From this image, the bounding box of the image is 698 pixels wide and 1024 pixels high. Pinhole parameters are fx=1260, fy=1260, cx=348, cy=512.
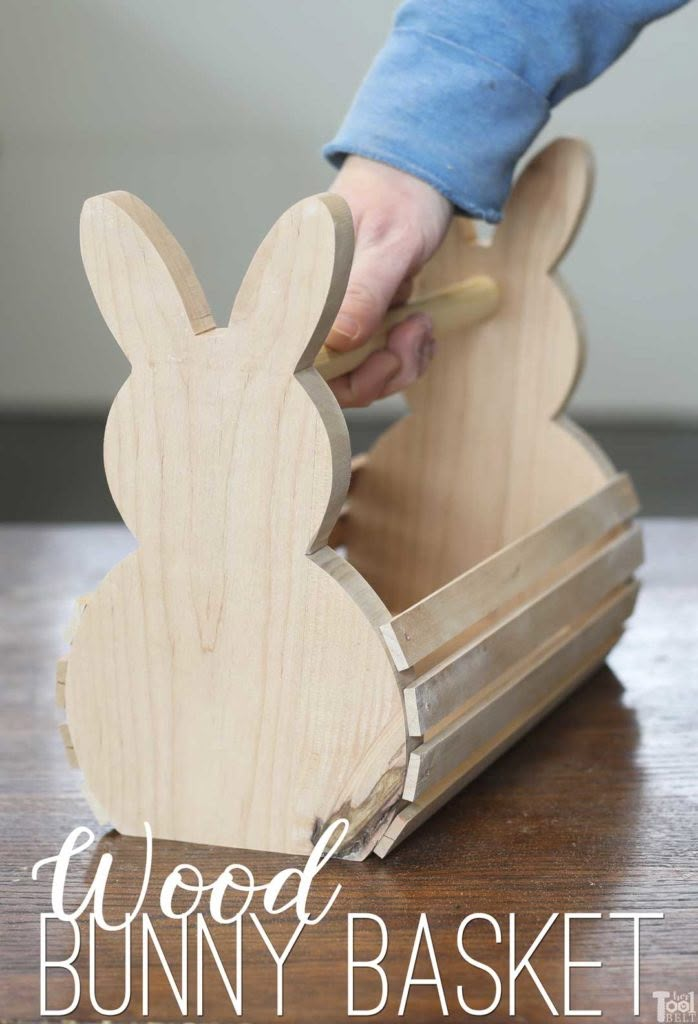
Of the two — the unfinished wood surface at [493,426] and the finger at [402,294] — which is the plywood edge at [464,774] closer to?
the unfinished wood surface at [493,426]

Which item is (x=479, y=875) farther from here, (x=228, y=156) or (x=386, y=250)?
(x=228, y=156)

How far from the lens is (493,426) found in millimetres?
925

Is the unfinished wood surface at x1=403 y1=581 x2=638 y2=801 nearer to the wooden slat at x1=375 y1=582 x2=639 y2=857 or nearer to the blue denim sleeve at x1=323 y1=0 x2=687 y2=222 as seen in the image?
the wooden slat at x1=375 y1=582 x2=639 y2=857

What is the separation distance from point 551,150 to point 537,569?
0.35 m

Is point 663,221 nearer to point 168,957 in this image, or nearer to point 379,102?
point 379,102

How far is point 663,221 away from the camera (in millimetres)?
3283

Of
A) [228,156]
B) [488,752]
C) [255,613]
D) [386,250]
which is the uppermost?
[386,250]

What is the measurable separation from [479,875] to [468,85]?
47cm

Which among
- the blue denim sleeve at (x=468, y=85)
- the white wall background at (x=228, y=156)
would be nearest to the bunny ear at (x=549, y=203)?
the blue denim sleeve at (x=468, y=85)

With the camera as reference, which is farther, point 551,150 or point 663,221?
point 663,221

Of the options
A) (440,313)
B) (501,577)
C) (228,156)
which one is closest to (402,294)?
(440,313)

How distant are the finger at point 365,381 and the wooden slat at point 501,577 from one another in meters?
0.13

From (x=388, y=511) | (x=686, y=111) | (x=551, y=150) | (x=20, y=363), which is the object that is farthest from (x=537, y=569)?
(x=20, y=363)

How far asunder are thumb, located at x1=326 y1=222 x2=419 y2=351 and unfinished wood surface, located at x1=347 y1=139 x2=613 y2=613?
17 centimetres
